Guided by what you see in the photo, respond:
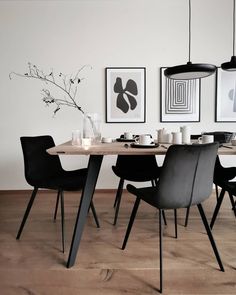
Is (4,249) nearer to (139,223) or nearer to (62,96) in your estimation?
(139,223)

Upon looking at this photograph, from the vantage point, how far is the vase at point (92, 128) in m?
2.26

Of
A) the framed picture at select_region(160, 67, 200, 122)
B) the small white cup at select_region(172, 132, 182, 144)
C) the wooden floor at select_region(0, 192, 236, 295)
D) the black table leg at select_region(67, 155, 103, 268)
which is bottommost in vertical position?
the wooden floor at select_region(0, 192, 236, 295)

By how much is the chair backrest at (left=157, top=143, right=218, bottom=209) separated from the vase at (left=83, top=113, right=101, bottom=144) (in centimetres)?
85

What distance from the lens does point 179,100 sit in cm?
346

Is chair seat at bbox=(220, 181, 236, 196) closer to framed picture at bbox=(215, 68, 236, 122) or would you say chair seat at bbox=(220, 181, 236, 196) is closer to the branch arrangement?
framed picture at bbox=(215, 68, 236, 122)

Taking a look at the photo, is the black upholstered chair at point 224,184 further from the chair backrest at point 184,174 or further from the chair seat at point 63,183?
the chair seat at point 63,183

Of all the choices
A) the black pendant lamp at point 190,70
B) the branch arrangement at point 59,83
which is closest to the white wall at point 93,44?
the branch arrangement at point 59,83

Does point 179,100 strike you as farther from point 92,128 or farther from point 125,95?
point 92,128

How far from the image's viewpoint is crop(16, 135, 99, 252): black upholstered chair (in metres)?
2.07

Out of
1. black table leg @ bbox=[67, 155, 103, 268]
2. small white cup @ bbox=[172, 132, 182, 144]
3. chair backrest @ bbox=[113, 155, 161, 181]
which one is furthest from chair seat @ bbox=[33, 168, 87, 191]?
small white cup @ bbox=[172, 132, 182, 144]

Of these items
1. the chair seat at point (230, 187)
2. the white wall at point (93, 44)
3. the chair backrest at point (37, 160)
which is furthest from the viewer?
the white wall at point (93, 44)

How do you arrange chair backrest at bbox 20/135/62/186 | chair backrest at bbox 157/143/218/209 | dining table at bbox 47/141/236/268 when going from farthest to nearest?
chair backrest at bbox 20/135/62/186
dining table at bbox 47/141/236/268
chair backrest at bbox 157/143/218/209

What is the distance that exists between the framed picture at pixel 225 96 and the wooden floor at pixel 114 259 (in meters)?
1.36

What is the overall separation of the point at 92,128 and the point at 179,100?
152 cm
